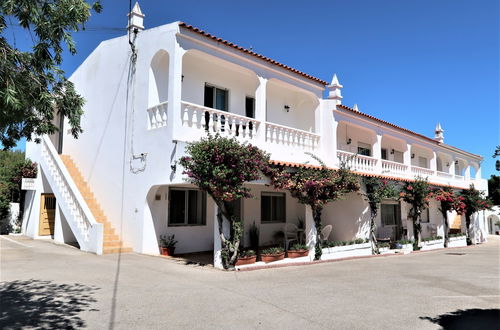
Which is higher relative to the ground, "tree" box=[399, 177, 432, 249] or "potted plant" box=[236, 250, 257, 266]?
"tree" box=[399, 177, 432, 249]

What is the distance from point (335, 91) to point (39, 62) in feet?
39.7

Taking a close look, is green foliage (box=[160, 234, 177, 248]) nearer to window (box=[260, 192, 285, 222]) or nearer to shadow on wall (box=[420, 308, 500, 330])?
window (box=[260, 192, 285, 222])

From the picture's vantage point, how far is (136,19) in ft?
44.4

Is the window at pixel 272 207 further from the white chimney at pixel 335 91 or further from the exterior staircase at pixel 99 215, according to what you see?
the exterior staircase at pixel 99 215

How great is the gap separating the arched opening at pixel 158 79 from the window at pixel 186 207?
10.2ft

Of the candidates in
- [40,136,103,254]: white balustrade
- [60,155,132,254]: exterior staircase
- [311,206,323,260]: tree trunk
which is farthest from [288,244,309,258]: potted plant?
[40,136,103,254]: white balustrade

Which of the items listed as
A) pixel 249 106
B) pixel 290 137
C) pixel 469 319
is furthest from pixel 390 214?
pixel 469 319

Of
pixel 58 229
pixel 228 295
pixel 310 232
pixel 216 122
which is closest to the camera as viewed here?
pixel 228 295

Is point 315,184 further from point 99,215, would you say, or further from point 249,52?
point 99,215

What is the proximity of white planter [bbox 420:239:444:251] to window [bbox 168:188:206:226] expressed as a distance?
11115mm

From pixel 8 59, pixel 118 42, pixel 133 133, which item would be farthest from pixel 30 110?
pixel 118 42

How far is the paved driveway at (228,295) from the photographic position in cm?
577

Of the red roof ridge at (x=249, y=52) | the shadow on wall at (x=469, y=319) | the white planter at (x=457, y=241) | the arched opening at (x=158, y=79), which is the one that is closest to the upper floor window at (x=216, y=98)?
the arched opening at (x=158, y=79)

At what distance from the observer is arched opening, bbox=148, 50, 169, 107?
1238cm
